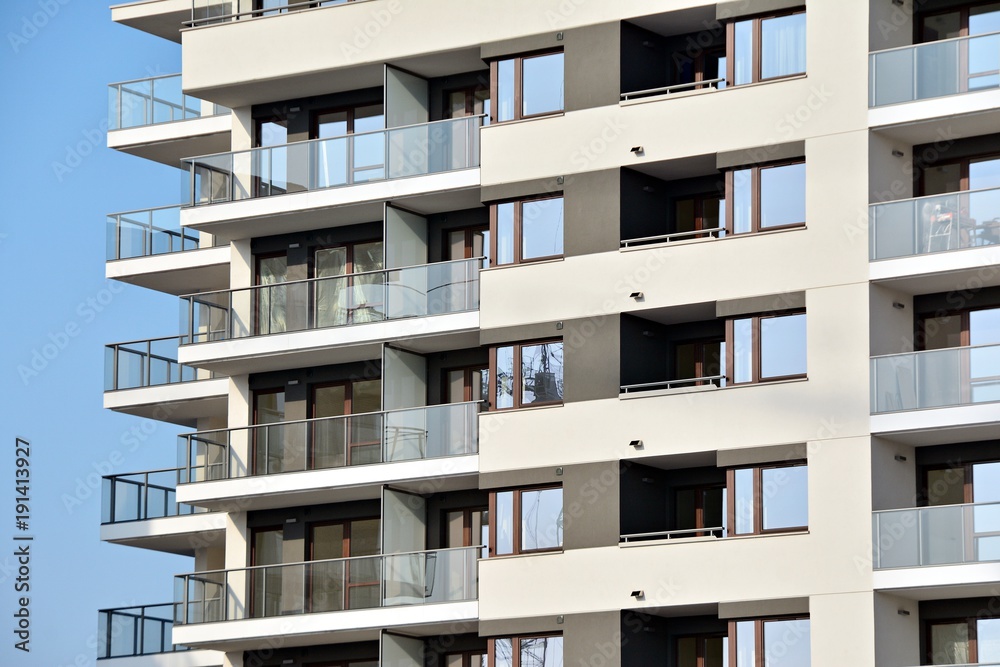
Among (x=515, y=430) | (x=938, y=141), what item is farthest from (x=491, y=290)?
(x=938, y=141)

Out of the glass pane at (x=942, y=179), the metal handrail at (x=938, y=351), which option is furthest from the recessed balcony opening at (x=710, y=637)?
the glass pane at (x=942, y=179)

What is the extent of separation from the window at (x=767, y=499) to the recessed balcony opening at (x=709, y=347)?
1809mm

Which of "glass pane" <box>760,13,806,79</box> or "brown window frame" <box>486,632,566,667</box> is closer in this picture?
"glass pane" <box>760,13,806,79</box>

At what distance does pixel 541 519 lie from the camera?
49812mm

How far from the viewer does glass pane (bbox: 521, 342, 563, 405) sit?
50.3 meters

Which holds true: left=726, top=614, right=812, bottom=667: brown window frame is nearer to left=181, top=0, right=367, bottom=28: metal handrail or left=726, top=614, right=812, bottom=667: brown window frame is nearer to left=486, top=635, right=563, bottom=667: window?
left=486, top=635, right=563, bottom=667: window

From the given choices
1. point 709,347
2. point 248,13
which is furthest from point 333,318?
point 709,347

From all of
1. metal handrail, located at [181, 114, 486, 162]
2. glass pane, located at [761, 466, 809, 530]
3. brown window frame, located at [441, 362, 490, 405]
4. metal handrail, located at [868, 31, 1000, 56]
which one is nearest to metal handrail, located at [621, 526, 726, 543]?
glass pane, located at [761, 466, 809, 530]

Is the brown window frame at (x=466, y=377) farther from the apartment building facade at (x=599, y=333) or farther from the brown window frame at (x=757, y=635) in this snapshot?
the brown window frame at (x=757, y=635)

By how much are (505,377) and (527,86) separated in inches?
241

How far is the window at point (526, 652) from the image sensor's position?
49031 millimetres

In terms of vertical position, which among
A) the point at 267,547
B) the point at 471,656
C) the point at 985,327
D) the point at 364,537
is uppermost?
the point at 985,327

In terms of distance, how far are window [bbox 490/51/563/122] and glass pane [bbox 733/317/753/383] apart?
251 inches

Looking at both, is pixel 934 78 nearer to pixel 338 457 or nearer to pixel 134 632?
pixel 338 457
